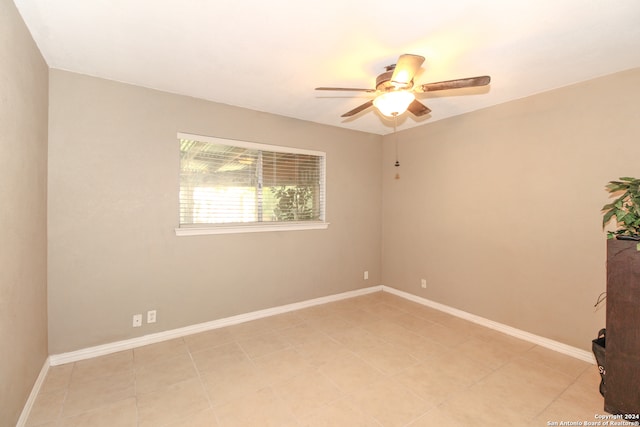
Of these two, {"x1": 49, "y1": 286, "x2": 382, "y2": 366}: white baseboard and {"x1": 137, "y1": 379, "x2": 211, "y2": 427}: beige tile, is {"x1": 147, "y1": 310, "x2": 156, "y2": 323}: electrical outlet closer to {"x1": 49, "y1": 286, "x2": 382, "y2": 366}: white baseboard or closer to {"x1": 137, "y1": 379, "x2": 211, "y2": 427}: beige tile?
{"x1": 49, "y1": 286, "x2": 382, "y2": 366}: white baseboard

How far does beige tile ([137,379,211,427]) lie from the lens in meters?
1.86

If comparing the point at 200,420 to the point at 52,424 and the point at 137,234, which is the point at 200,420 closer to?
the point at 52,424

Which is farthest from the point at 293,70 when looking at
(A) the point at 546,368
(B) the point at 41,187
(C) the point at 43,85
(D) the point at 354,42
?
(A) the point at 546,368

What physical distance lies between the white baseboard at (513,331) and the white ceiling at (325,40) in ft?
8.05

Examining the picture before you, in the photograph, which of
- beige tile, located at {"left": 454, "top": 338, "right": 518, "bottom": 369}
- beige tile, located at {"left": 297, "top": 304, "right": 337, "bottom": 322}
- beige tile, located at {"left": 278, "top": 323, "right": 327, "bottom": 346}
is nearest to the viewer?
beige tile, located at {"left": 454, "top": 338, "right": 518, "bottom": 369}

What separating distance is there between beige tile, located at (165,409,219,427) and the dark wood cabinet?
263 centimetres

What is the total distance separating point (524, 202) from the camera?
2977 millimetres

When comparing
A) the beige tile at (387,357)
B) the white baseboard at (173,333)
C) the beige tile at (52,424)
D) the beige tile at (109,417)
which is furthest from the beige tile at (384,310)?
the beige tile at (52,424)

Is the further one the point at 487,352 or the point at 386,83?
the point at 487,352

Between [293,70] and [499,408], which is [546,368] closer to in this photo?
[499,408]

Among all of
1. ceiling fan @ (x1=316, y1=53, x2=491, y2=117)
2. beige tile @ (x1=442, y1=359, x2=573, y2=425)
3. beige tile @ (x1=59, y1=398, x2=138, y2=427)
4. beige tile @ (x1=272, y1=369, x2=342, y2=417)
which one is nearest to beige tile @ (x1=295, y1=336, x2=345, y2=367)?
beige tile @ (x1=272, y1=369, x2=342, y2=417)

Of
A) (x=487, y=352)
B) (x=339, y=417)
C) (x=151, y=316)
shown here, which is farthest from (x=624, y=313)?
(x=151, y=316)

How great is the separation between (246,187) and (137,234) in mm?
1220

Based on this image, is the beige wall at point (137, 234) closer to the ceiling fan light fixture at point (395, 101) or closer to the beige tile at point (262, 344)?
the beige tile at point (262, 344)
